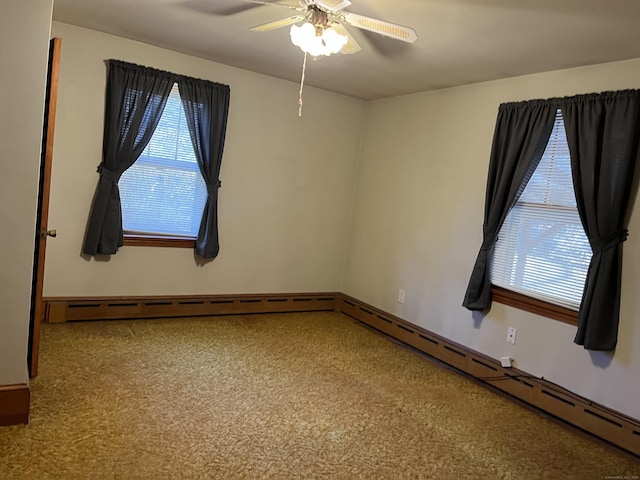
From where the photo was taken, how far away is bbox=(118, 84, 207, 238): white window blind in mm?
4176

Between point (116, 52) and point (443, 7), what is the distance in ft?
8.72

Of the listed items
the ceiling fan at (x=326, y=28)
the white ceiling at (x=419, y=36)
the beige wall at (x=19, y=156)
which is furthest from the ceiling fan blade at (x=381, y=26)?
the beige wall at (x=19, y=156)

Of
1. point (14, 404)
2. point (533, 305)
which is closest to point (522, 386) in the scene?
point (533, 305)

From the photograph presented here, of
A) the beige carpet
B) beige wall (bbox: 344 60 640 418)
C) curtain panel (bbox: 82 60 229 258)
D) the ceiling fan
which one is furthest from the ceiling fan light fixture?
curtain panel (bbox: 82 60 229 258)

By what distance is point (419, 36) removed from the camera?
303cm

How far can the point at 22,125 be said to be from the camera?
7.43 ft

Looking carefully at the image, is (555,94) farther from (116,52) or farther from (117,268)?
(117,268)

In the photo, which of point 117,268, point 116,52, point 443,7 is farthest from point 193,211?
point 443,7

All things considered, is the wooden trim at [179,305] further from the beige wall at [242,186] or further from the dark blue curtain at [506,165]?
the dark blue curtain at [506,165]

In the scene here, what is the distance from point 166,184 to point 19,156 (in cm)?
202

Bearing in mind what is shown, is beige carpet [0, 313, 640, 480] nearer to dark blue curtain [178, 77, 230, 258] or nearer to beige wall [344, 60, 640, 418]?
beige wall [344, 60, 640, 418]

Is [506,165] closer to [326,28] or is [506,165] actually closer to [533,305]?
[533,305]

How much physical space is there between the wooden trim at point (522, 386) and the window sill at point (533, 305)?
444 millimetres

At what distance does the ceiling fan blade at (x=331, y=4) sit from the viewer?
217 cm
